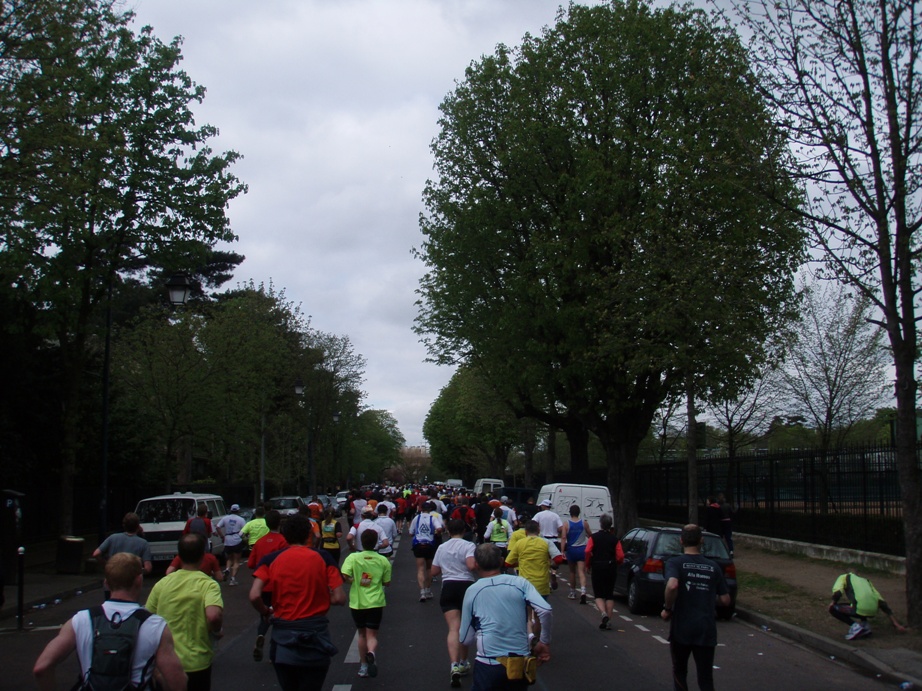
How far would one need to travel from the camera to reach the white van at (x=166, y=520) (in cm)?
2166

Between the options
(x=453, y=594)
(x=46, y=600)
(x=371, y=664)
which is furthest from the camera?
(x=46, y=600)

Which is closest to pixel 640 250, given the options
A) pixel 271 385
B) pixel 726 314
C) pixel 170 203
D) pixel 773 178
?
pixel 726 314

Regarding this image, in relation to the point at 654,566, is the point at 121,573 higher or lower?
higher

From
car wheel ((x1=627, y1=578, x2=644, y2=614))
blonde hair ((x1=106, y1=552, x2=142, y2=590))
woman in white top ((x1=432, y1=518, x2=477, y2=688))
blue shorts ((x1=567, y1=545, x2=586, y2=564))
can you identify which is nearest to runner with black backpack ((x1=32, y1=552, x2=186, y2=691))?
blonde hair ((x1=106, y1=552, x2=142, y2=590))

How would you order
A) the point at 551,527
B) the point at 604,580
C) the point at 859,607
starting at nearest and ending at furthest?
1. the point at 859,607
2. the point at 604,580
3. the point at 551,527

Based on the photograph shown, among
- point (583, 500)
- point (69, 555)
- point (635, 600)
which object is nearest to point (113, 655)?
point (635, 600)

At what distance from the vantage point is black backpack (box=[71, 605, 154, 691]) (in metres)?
4.26

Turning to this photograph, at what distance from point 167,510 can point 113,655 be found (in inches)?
772

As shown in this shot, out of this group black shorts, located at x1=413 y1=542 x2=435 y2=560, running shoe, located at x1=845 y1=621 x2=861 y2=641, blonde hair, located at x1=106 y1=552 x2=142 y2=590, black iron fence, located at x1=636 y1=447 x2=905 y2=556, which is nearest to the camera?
blonde hair, located at x1=106 y1=552 x2=142 y2=590

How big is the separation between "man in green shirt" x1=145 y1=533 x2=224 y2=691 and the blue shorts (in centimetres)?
1069

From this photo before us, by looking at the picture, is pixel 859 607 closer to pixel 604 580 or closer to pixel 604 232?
pixel 604 580

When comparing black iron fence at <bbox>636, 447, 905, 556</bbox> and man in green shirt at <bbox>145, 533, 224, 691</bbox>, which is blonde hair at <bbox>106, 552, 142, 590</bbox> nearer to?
man in green shirt at <bbox>145, 533, 224, 691</bbox>

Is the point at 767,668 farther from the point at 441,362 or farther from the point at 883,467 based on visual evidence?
the point at 441,362

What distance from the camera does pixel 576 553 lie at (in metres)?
16.3
